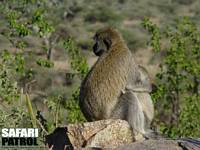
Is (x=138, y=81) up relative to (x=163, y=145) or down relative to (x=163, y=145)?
up

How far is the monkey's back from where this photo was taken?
842cm

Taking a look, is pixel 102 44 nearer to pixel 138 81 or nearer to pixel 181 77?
pixel 138 81

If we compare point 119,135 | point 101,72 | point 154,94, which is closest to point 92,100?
point 101,72

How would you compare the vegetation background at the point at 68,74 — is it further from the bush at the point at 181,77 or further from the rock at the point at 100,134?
the rock at the point at 100,134

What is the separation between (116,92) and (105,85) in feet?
0.76

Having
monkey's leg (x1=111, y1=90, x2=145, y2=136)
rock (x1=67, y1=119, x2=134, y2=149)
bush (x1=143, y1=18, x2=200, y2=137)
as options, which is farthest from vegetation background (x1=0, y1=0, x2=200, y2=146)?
monkey's leg (x1=111, y1=90, x2=145, y2=136)

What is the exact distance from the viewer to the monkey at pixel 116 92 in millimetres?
8406

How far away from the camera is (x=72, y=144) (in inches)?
293

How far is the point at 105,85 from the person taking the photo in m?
8.41

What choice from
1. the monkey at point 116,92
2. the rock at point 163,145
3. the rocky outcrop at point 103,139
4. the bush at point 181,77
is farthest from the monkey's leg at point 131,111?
the bush at point 181,77

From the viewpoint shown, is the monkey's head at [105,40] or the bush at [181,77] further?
the bush at [181,77]

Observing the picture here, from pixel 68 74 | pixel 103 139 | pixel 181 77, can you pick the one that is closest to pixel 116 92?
pixel 103 139

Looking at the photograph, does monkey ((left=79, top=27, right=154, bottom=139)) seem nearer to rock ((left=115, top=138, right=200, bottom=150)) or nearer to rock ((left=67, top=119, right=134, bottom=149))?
rock ((left=67, top=119, right=134, bottom=149))

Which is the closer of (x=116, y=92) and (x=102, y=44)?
(x=116, y=92)
